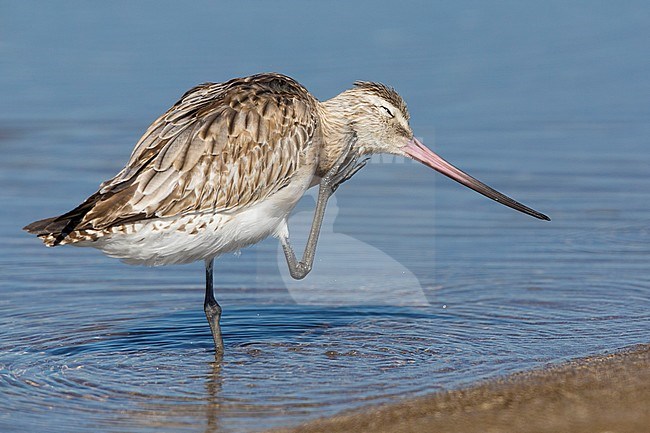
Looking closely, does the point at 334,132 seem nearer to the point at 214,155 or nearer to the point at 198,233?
the point at 214,155

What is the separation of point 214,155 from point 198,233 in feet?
1.39

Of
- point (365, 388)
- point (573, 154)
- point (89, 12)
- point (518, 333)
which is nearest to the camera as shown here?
point (365, 388)

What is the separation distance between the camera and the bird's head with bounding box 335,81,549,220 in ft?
26.0

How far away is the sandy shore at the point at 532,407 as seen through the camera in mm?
5578

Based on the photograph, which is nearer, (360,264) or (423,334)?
(423,334)

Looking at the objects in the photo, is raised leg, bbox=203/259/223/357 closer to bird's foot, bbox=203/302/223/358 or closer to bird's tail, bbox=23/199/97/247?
bird's foot, bbox=203/302/223/358

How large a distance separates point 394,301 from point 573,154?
3392mm

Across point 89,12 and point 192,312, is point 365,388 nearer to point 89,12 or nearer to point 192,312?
point 192,312

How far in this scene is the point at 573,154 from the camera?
1105cm

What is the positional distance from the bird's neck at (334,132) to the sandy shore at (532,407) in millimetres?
2014

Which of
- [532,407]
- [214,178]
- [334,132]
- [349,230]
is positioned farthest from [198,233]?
[349,230]

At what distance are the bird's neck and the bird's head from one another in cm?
1

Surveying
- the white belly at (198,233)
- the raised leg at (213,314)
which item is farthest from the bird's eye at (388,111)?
the raised leg at (213,314)

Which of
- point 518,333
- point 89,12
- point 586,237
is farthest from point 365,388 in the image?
point 89,12
